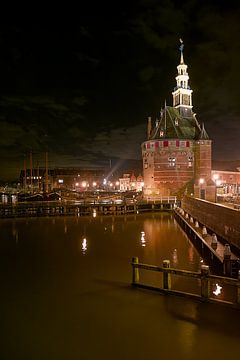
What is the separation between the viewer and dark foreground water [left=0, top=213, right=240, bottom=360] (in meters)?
8.32

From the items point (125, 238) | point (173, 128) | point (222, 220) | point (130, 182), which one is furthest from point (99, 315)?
point (130, 182)

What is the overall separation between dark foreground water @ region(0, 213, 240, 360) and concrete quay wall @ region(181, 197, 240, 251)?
2580 mm

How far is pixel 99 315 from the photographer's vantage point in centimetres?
1037

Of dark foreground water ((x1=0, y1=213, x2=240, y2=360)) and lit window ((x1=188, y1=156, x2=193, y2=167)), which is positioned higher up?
lit window ((x1=188, y1=156, x2=193, y2=167))

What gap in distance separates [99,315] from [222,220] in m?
13.2

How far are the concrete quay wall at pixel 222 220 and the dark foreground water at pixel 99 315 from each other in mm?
→ 2580

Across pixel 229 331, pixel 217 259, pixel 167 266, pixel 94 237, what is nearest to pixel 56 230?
pixel 94 237

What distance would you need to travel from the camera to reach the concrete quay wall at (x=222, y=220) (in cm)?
1788

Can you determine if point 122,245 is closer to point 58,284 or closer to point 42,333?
point 58,284

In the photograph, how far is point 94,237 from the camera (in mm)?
26641

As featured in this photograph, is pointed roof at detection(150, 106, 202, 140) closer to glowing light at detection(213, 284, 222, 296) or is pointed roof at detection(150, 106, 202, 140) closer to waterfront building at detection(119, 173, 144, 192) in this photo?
waterfront building at detection(119, 173, 144, 192)

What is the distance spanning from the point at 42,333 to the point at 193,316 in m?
4.43

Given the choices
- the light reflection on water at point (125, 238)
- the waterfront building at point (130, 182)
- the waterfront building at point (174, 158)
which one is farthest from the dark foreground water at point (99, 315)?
the waterfront building at point (130, 182)

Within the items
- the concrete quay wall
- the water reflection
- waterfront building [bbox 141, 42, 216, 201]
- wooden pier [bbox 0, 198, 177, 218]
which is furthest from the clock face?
the water reflection
